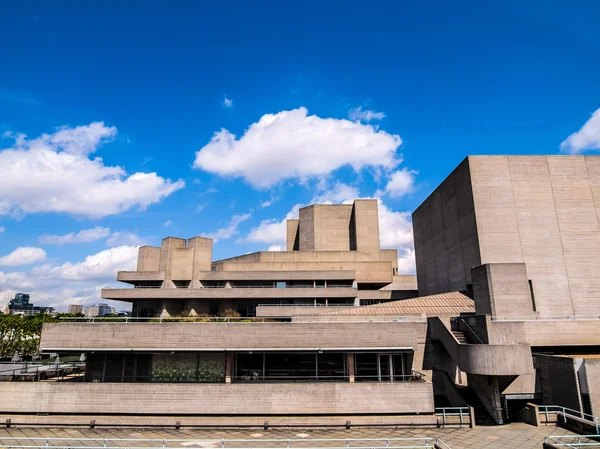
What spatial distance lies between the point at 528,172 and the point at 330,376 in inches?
1265

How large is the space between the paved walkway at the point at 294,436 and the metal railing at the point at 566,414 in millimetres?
782

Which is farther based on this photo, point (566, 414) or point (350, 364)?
point (350, 364)

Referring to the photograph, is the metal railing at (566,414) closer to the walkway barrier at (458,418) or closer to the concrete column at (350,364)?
the walkway barrier at (458,418)

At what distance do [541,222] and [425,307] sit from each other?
16.1 m

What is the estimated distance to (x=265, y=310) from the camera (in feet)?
145

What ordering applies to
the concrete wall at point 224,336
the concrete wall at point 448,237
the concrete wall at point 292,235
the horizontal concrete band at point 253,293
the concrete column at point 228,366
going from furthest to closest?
the concrete wall at point 292,235
the horizontal concrete band at point 253,293
the concrete wall at point 448,237
the concrete column at point 228,366
the concrete wall at point 224,336

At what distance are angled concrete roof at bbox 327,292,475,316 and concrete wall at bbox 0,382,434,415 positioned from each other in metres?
11.1

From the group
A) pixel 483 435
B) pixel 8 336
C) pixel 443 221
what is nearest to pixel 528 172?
pixel 443 221

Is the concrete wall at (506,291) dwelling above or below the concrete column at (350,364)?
above

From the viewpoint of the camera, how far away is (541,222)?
39500 millimetres

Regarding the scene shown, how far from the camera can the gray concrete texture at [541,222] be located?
3812 centimetres

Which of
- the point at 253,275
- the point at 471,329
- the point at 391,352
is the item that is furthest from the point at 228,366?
the point at 253,275

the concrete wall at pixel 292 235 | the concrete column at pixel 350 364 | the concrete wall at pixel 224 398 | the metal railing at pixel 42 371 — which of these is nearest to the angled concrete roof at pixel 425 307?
the concrete column at pixel 350 364

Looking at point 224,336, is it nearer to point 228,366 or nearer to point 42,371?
point 228,366
